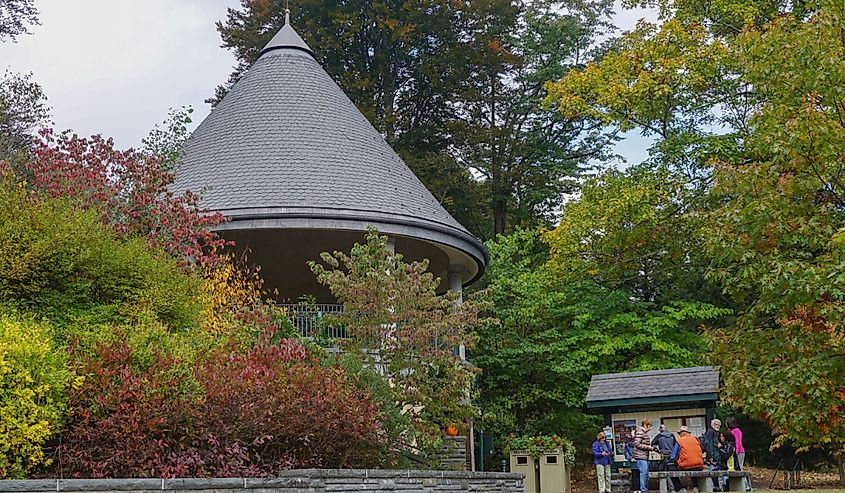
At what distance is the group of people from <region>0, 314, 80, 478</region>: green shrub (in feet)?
30.4

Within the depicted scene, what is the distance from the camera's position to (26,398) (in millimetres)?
6875

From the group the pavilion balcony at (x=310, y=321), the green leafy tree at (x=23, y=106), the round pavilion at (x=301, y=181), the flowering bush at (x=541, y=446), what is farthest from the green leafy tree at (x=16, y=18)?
the flowering bush at (x=541, y=446)

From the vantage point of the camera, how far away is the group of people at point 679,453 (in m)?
13.7

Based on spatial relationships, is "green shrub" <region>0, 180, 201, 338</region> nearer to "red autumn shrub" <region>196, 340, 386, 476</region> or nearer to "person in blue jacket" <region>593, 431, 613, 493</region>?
"red autumn shrub" <region>196, 340, 386, 476</region>

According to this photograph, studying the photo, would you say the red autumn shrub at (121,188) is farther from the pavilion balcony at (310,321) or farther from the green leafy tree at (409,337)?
the green leafy tree at (409,337)

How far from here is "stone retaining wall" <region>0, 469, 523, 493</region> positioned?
634 centimetres

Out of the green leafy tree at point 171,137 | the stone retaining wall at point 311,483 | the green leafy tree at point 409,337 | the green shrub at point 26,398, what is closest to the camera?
the stone retaining wall at point 311,483

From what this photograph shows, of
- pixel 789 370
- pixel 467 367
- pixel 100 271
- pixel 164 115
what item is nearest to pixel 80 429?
pixel 100 271

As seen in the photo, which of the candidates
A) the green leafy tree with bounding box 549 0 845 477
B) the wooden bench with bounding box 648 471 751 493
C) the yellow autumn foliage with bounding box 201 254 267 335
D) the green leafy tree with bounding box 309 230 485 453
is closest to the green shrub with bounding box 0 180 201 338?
the yellow autumn foliage with bounding box 201 254 267 335

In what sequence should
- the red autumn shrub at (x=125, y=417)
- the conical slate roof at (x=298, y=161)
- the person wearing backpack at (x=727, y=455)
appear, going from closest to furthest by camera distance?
the red autumn shrub at (x=125, y=417) → the person wearing backpack at (x=727, y=455) → the conical slate roof at (x=298, y=161)

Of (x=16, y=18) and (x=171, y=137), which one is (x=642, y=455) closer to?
(x=171, y=137)

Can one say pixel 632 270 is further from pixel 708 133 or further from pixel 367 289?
pixel 367 289

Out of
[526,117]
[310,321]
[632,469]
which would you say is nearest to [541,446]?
[632,469]

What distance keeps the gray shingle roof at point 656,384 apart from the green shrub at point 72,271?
9265mm
